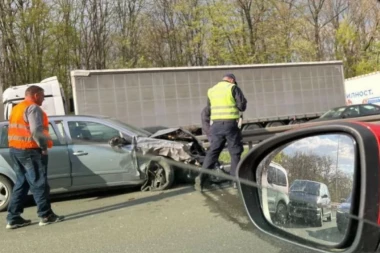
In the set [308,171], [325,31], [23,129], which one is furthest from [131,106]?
[325,31]

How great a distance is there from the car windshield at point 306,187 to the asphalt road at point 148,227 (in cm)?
137

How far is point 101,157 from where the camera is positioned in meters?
7.03

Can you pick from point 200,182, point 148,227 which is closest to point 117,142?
point 200,182

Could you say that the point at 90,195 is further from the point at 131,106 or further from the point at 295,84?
the point at 295,84

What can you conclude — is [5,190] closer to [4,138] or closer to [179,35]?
[4,138]

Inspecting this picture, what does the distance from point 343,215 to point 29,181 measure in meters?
4.49

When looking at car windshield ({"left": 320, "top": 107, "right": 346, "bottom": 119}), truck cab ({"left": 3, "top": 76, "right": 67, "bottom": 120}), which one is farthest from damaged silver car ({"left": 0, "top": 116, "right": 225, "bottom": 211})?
car windshield ({"left": 320, "top": 107, "right": 346, "bottom": 119})

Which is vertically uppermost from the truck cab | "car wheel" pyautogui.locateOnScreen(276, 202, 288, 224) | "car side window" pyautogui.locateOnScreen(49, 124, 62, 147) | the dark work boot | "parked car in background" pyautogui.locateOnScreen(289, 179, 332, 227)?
the truck cab

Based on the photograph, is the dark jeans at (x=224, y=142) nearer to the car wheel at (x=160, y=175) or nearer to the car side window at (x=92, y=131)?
the car wheel at (x=160, y=175)

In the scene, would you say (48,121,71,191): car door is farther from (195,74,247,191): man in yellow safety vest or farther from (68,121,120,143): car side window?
(195,74,247,191): man in yellow safety vest

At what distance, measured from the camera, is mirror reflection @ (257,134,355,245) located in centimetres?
200

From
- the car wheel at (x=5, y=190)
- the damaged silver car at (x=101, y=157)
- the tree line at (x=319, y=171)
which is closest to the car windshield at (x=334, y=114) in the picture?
the damaged silver car at (x=101, y=157)

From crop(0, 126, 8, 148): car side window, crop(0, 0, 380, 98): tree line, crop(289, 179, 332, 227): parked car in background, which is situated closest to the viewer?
crop(289, 179, 332, 227): parked car in background

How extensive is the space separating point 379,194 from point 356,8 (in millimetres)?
38990
